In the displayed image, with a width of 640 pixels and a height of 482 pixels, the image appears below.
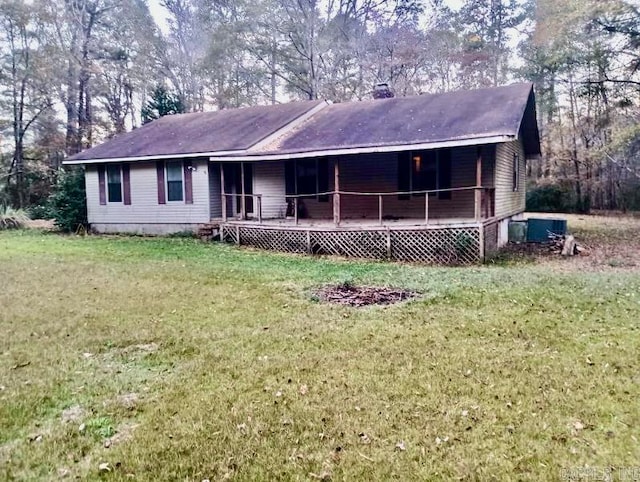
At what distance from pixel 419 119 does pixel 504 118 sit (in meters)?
2.47

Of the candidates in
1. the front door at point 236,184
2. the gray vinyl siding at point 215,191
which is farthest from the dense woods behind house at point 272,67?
the gray vinyl siding at point 215,191

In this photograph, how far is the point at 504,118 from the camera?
11500mm

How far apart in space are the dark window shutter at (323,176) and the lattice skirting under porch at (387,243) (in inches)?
96.3

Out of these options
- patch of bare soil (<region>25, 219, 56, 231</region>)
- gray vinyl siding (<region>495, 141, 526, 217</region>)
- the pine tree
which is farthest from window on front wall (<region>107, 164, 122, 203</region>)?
gray vinyl siding (<region>495, 141, 526, 217</region>)

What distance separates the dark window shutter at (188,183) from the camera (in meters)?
15.2

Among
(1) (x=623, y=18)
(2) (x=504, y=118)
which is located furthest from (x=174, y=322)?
(1) (x=623, y=18)

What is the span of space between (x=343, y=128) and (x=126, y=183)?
7.88 m

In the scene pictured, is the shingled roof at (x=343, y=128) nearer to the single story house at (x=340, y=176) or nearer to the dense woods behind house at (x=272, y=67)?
the single story house at (x=340, y=176)

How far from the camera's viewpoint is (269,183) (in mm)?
14977

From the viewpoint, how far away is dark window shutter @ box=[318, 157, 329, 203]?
1445cm

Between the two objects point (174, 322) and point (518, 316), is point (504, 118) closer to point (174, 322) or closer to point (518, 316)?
A: point (518, 316)

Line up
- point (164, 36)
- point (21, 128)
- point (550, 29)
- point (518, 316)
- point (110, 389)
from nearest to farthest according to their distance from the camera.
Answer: point (110, 389)
point (518, 316)
point (550, 29)
point (21, 128)
point (164, 36)

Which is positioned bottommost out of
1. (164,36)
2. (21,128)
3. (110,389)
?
(110,389)

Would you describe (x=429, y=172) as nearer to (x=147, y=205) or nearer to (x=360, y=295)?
(x=360, y=295)
